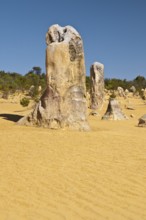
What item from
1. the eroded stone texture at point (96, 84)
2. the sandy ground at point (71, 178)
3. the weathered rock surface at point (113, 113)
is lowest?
the sandy ground at point (71, 178)

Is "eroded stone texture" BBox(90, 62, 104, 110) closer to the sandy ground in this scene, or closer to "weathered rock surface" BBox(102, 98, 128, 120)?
"weathered rock surface" BBox(102, 98, 128, 120)

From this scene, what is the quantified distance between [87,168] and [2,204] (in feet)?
7.76

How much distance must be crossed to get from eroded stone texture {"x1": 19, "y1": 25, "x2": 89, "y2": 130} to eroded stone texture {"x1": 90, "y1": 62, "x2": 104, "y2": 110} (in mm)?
12718

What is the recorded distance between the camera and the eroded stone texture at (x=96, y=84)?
2525cm

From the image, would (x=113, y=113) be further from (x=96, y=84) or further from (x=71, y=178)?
(x=71, y=178)

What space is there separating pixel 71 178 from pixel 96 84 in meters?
19.4

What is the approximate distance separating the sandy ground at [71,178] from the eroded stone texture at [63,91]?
64.6 inches

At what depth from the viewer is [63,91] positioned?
1200 cm

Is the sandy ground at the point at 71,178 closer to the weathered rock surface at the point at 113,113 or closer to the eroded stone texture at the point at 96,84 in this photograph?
the weathered rock surface at the point at 113,113

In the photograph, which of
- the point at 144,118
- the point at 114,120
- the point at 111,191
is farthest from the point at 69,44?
the point at 111,191

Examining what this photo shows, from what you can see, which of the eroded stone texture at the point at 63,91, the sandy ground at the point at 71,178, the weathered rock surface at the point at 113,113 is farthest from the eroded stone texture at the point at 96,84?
the sandy ground at the point at 71,178

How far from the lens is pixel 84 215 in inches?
187

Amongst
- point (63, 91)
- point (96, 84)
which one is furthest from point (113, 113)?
point (96, 84)

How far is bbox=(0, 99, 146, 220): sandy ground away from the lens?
16.1ft
